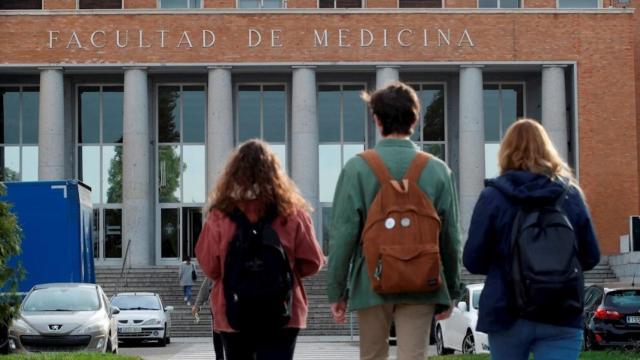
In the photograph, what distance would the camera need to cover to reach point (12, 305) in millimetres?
14844

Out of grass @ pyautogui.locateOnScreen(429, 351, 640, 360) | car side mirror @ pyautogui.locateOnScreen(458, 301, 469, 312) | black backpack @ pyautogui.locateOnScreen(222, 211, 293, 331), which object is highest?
black backpack @ pyautogui.locateOnScreen(222, 211, 293, 331)

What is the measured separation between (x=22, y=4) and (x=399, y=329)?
39541mm

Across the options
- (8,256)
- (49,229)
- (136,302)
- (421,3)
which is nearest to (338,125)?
(421,3)

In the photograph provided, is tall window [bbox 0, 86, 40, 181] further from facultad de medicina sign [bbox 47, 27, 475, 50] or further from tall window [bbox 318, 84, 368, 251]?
tall window [bbox 318, 84, 368, 251]

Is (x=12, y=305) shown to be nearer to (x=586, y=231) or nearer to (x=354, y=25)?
(x=586, y=231)

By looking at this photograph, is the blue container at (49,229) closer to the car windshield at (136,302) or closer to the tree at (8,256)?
the car windshield at (136,302)

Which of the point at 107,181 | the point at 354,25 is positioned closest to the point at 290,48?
the point at 354,25

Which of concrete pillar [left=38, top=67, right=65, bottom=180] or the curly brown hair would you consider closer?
the curly brown hair

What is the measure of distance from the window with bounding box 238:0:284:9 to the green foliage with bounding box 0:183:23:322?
3022 cm

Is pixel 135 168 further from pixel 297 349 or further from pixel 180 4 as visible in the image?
pixel 297 349

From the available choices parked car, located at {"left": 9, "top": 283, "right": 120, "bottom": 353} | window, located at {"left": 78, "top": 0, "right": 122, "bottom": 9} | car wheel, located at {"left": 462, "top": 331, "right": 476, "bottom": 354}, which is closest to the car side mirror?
car wheel, located at {"left": 462, "top": 331, "right": 476, "bottom": 354}

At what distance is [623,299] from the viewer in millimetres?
20781

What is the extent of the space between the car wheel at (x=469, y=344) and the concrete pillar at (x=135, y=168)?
872 inches

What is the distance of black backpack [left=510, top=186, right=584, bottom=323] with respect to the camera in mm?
6281
